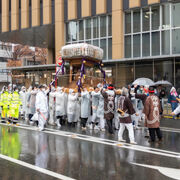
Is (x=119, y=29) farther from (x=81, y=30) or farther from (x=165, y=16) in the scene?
(x=81, y=30)

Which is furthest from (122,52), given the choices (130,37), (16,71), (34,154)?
(34,154)

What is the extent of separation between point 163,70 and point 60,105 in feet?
37.5

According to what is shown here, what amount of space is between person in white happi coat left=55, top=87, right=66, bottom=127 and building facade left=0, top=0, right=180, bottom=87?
398 inches

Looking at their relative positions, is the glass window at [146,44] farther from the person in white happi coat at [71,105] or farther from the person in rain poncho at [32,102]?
the person in white happi coat at [71,105]

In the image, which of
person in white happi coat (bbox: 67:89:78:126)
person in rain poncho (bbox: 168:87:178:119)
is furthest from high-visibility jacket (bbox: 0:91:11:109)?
person in rain poncho (bbox: 168:87:178:119)

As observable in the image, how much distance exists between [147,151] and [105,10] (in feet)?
Answer: 58.5

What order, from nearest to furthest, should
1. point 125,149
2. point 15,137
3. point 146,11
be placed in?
point 125,149 → point 15,137 → point 146,11

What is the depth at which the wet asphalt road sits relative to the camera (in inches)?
204

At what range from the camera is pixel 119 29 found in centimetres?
2220

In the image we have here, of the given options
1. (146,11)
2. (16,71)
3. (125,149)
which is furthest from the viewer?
(16,71)

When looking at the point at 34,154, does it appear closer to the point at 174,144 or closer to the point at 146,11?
the point at 174,144

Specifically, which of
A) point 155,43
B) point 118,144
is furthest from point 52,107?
point 155,43

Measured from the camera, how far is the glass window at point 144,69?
70.2 feet

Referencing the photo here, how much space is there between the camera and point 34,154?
6785 mm
